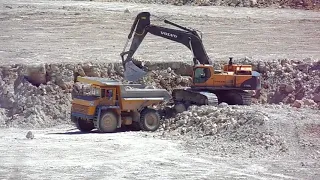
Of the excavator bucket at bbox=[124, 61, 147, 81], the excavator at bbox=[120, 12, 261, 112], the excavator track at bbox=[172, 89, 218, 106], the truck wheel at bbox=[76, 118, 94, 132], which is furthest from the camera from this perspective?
the excavator bucket at bbox=[124, 61, 147, 81]

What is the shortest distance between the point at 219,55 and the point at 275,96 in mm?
3346

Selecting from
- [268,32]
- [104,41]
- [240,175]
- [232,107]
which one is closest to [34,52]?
[104,41]

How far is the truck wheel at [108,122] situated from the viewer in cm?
2114

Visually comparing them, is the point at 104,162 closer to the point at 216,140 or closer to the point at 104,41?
the point at 216,140

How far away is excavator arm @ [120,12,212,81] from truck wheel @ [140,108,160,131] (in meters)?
1.91

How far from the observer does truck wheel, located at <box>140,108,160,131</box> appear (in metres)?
21.7

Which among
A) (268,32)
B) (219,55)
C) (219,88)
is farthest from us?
(268,32)

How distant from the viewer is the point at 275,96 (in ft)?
86.8

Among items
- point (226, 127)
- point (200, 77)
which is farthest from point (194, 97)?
point (226, 127)

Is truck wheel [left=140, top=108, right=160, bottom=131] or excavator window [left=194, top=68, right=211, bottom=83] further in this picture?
excavator window [left=194, top=68, right=211, bottom=83]

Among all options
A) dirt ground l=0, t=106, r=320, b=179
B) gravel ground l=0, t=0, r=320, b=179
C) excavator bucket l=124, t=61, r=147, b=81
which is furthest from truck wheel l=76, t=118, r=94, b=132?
excavator bucket l=124, t=61, r=147, b=81

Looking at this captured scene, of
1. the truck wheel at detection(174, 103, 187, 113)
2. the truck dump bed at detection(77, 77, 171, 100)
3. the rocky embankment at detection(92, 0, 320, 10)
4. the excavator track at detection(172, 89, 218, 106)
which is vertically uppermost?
the rocky embankment at detection(92, 0, 320, 10)

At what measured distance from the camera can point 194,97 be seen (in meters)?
22.9

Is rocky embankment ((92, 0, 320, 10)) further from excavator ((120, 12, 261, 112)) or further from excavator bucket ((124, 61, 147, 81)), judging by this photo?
excavator bucket ((124, 61, 147, 81))
